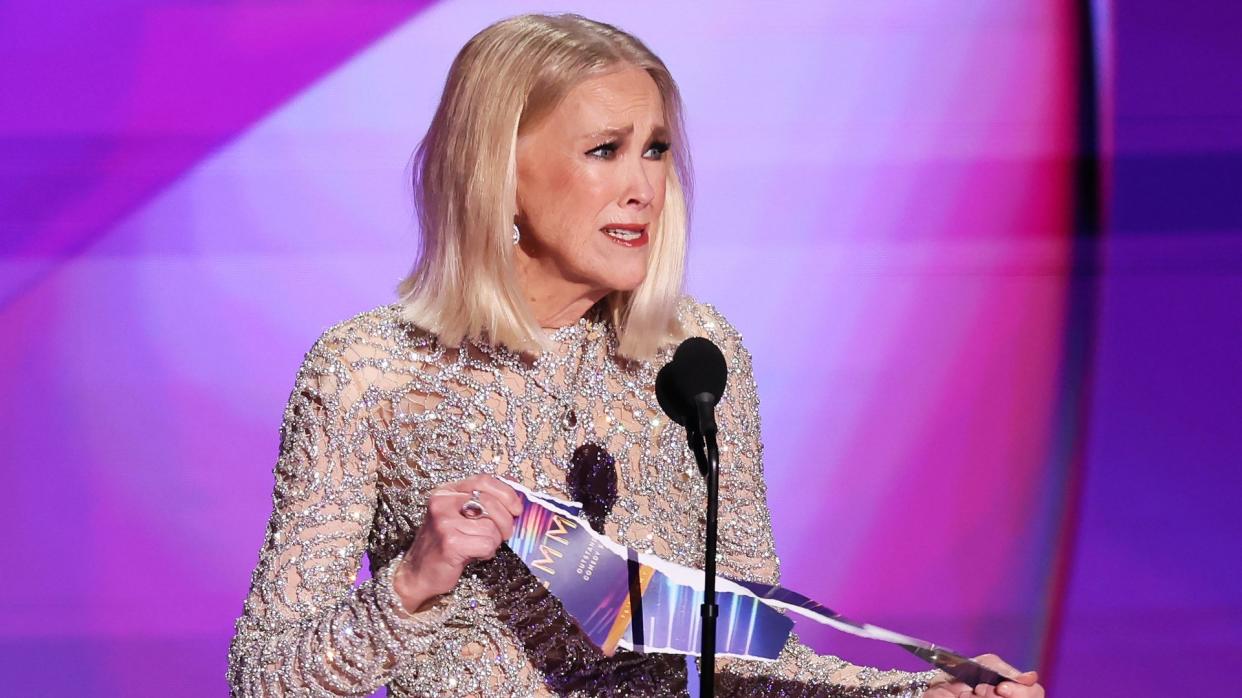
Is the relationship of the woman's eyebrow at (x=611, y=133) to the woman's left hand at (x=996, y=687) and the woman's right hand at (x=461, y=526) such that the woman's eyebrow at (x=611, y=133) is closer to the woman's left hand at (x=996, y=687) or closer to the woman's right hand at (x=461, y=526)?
the woman's right hand at (x=461, y=526)

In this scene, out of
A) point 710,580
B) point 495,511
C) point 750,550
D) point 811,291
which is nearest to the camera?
point 710,580

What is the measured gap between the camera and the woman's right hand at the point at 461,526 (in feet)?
4.51

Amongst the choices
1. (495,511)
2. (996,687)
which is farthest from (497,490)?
(996,687)

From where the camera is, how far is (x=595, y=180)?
1636 millimetres

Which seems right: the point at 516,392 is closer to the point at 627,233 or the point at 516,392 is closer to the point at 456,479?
the point at 456,479

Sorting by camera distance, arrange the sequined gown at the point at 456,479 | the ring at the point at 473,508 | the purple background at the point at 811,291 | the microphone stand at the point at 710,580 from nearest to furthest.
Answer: the microphone stand at the point at 710,580 → the ring at the point at 473,508 → the sequined gown at the point at 456,479 → the purple background at the point at 811,291

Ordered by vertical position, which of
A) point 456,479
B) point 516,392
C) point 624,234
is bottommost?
point 456,479

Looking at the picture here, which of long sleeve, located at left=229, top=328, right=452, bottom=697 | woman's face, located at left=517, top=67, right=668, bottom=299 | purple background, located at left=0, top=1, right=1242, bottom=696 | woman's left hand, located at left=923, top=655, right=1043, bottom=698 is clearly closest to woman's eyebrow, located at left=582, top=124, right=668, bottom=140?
woman's face, located at left=517, top=67, right=668, bottom=299

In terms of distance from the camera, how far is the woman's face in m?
1.64

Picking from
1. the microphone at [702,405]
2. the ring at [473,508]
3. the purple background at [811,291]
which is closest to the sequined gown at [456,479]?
the ring at [473,508]

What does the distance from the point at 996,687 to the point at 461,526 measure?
599mm

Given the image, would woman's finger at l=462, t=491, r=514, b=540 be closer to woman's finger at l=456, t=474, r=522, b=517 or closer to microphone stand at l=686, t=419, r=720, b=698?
woman's finger at l=456, t=474, r=522, b=517

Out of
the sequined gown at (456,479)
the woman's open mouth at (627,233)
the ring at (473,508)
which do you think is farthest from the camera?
the woman's open mouth at (627,233)

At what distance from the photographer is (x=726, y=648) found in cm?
152
